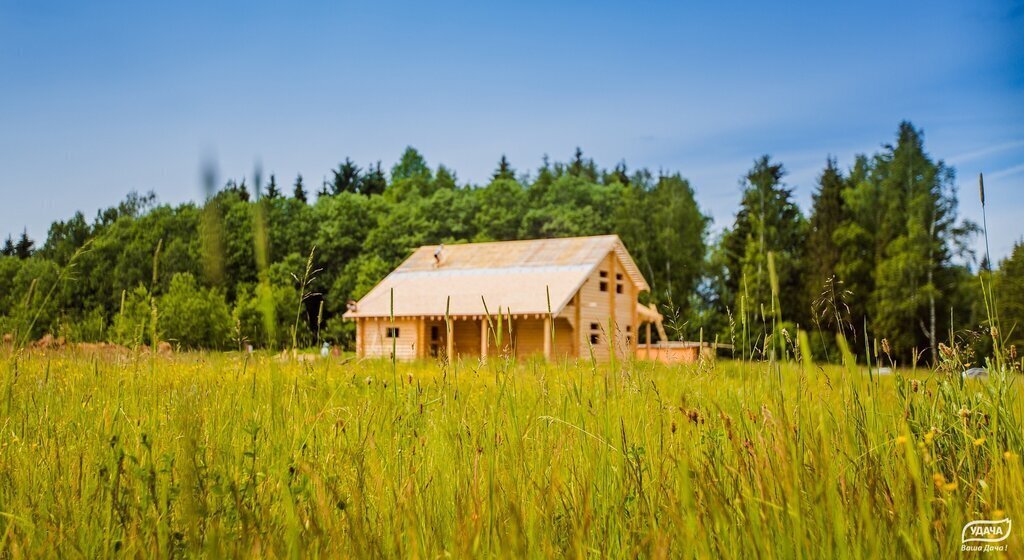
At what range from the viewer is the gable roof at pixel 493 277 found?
27.4 meters

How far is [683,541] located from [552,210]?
49245 mm

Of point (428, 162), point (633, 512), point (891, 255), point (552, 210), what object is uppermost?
point (428, 162)

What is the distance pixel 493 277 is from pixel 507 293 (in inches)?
58.0

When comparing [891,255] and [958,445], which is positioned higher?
[891,255]

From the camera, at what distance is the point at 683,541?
1830 millimetres

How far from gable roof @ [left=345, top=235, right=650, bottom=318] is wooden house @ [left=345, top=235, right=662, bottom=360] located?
4 centimetres

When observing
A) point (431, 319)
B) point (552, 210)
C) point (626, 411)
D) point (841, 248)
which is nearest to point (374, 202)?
point (552, 210)

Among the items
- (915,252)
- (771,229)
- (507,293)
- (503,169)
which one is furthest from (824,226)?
(503,169)

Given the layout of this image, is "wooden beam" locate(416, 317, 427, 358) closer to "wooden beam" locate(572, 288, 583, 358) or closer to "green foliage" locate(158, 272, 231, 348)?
"wooden beam" locate(572, 288, 583, 358)

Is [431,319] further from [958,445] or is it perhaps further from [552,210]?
[958,445]

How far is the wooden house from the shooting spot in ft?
90.8

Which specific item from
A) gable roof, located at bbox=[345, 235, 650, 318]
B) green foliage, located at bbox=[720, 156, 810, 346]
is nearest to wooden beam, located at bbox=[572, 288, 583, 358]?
gable roof, located at bbox=[345, 235, 650, 318]

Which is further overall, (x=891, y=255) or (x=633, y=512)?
(x=891, y=255)

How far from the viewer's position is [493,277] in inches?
1145
